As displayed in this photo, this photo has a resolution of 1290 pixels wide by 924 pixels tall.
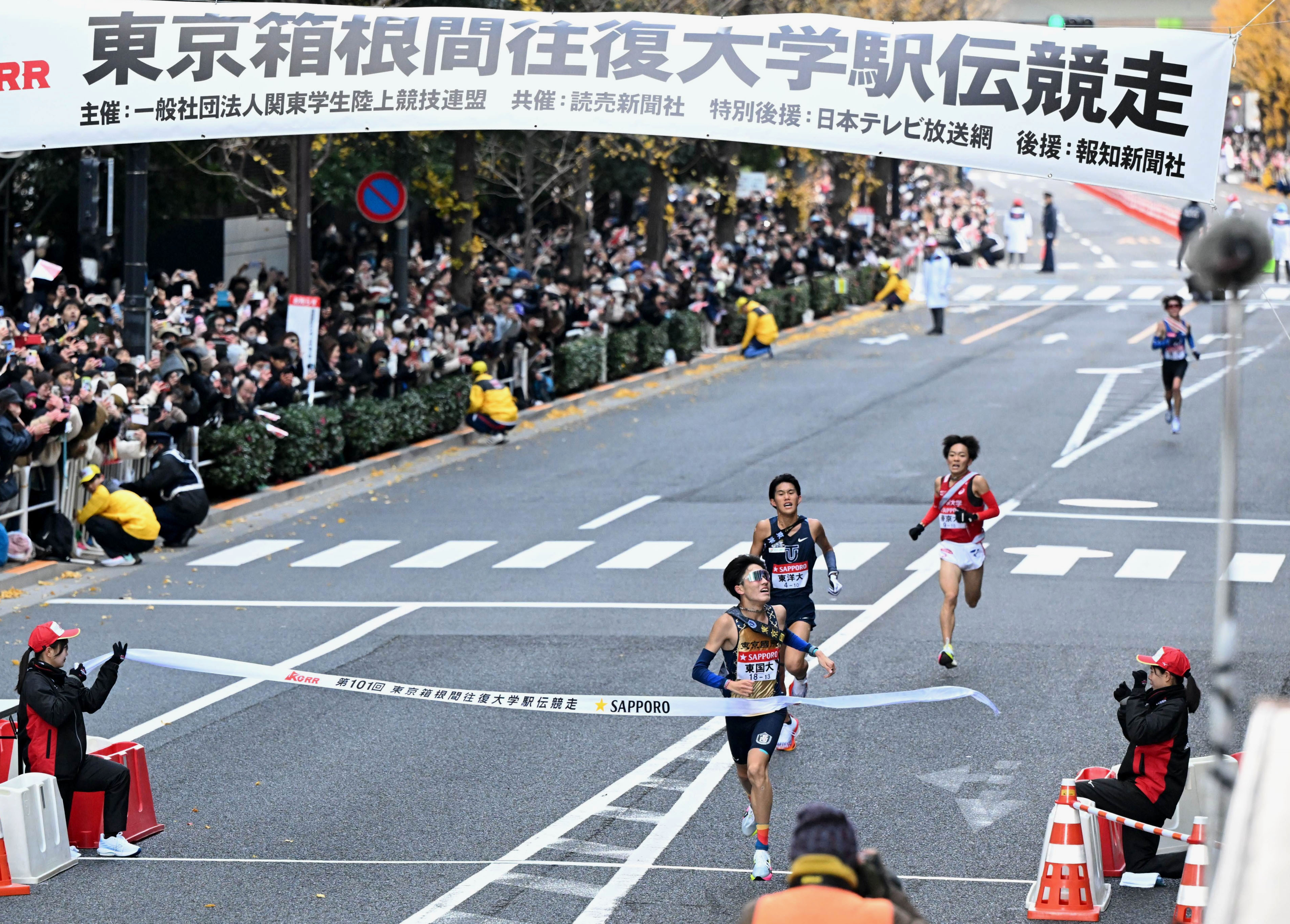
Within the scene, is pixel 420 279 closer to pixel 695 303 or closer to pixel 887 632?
pixel 695 303

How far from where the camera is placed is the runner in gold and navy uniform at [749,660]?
33.7 ft

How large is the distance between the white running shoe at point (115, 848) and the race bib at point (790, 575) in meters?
4.71

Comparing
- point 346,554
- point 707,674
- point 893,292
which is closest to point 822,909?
point 707,674

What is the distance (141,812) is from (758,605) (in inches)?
148

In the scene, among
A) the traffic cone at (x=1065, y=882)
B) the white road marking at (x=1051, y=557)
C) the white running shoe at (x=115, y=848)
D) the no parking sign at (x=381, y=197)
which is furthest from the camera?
the no parking sign at (x=381, y=197)

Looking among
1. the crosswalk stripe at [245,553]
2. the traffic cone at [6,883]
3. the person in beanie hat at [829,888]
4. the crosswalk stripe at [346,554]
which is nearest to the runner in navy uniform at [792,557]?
the traffic cone at [6,883]

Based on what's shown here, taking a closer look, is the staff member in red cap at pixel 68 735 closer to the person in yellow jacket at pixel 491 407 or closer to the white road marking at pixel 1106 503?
the white road marking at pixel 1106 503

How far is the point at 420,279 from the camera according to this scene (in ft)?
118

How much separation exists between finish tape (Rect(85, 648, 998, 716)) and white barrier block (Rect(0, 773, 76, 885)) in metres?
0.89

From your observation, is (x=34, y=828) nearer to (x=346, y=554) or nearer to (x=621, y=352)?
(x=346, y=554)

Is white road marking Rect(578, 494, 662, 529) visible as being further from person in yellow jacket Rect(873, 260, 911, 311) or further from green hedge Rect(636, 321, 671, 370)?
person in yellow jacket Rect(873, 260, 911, 311)

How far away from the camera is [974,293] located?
172 feet

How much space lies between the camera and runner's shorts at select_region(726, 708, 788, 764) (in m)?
10.2

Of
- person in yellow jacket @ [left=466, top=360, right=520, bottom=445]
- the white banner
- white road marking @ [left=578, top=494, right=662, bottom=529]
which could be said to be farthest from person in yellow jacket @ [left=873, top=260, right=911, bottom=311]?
the white banner
